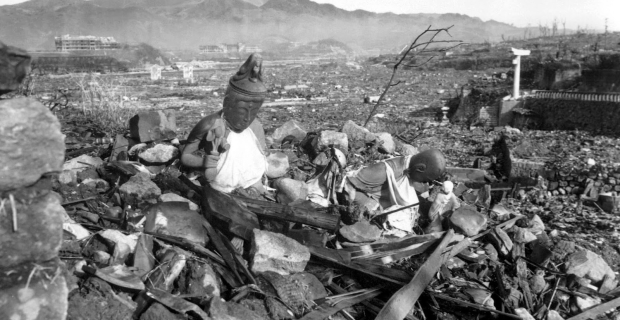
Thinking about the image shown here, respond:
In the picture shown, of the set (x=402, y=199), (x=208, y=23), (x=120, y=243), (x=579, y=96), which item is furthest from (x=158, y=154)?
(x=208, y=23)

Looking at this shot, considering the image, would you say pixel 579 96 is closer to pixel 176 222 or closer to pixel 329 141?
pixel 329 141

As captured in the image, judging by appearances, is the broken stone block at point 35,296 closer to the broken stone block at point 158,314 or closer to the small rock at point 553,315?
the broken stone block at point 158,314

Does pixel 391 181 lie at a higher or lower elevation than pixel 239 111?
lower

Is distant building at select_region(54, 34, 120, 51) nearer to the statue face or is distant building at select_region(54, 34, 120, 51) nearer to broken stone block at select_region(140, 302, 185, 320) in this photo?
the statue face

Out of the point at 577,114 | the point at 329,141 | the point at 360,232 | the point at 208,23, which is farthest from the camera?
the point at 208,23

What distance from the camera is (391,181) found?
15.9 ft

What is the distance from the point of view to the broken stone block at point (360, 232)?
160 inches

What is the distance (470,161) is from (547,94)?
6.86 m

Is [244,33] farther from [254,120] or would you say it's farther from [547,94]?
[254,120]

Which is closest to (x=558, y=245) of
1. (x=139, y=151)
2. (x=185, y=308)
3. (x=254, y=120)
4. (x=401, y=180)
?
(x=401, y=180)

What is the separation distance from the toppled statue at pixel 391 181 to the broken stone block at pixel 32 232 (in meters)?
3.19

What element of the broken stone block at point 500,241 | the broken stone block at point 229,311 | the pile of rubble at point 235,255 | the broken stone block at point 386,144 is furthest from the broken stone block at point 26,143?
the broken stone block at point 386,144

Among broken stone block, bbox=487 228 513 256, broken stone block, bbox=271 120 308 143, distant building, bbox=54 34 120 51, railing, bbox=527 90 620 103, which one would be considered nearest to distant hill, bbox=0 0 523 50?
distant building, bbox=54 34 120 51

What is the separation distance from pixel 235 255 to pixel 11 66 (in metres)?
1.96
